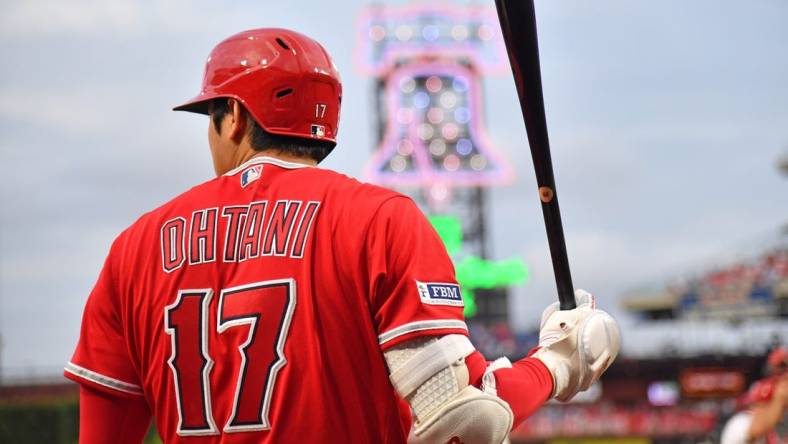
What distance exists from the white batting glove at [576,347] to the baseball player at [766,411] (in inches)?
183

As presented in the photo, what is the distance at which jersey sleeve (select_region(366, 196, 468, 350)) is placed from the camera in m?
2.36

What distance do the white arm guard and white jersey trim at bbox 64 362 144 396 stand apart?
2.30ft

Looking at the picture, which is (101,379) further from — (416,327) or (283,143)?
(416,327)

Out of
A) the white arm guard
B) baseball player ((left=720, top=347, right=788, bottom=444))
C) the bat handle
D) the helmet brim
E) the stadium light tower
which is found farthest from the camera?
A: the stadium light tower

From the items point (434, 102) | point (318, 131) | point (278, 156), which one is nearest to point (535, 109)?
point (318, 131)

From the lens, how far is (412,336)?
2352mm

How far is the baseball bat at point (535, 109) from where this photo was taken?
2.59 metres

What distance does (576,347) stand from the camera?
108 inches

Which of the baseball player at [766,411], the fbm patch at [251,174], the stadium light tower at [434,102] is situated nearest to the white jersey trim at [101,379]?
the fbm patch at [251,174]

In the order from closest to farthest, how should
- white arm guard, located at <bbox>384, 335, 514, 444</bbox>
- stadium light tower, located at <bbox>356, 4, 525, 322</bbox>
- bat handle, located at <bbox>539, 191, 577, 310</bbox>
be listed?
white arm guard, located at <bbox>384, 335, 514, 444</bbox> < bat handle, located at <bbox>539, 191, 577, 310</bbox> < stadium light tower, located at <bbox>356, 4, 525, 322</bbox>

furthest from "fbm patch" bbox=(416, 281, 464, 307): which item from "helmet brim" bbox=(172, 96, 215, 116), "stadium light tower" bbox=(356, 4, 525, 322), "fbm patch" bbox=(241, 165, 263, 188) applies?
"stadium light tower" bbox=(356, 4, 525, 322)

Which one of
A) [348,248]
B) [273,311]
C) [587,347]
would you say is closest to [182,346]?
[273,311]

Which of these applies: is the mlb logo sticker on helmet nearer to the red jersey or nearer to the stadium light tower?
the red jersey

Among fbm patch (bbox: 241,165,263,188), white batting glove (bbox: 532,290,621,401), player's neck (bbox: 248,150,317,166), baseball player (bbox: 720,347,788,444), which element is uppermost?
player's neck (bbox: 248,150,317,166)
